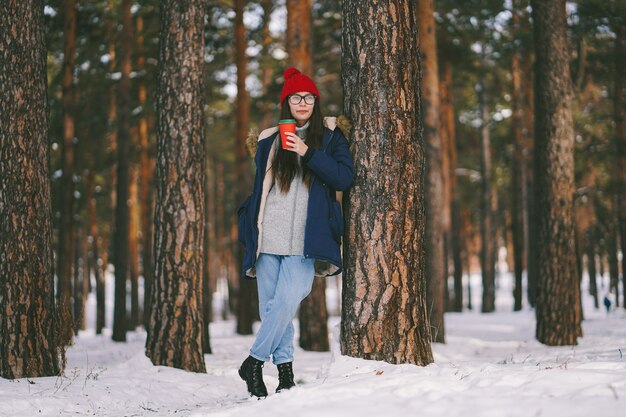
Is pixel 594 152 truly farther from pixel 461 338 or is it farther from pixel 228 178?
pixel 228 178

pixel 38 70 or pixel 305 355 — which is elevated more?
pixel 38 70

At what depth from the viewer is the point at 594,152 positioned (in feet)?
59.1

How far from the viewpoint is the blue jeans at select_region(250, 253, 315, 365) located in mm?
4711

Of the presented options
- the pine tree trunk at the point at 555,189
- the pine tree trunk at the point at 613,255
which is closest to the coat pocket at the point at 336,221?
the pine tree trunk at the point at 555,189

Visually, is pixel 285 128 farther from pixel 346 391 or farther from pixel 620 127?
pixel 620 127

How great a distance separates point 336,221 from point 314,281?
614 cm

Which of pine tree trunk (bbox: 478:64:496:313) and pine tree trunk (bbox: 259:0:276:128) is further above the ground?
pine tree trunk (bbox: 259:0:276:128)

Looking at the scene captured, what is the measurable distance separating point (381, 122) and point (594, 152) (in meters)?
15.1

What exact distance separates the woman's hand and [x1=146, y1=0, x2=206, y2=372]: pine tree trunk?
2.88 m

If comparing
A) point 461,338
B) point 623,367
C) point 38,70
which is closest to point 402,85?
point 623,367

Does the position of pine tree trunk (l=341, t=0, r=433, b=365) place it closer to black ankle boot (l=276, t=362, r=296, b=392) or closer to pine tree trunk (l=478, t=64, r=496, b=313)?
black ankle boot (l=276, t=362, r=296, b=392)

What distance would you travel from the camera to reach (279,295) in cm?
473

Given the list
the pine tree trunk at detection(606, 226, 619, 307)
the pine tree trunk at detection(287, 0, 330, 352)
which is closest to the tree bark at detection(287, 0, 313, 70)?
the pine tree trunk at detection(287, 0, 330, 352)

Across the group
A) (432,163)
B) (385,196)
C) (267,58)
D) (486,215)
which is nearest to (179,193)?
(385,196)
